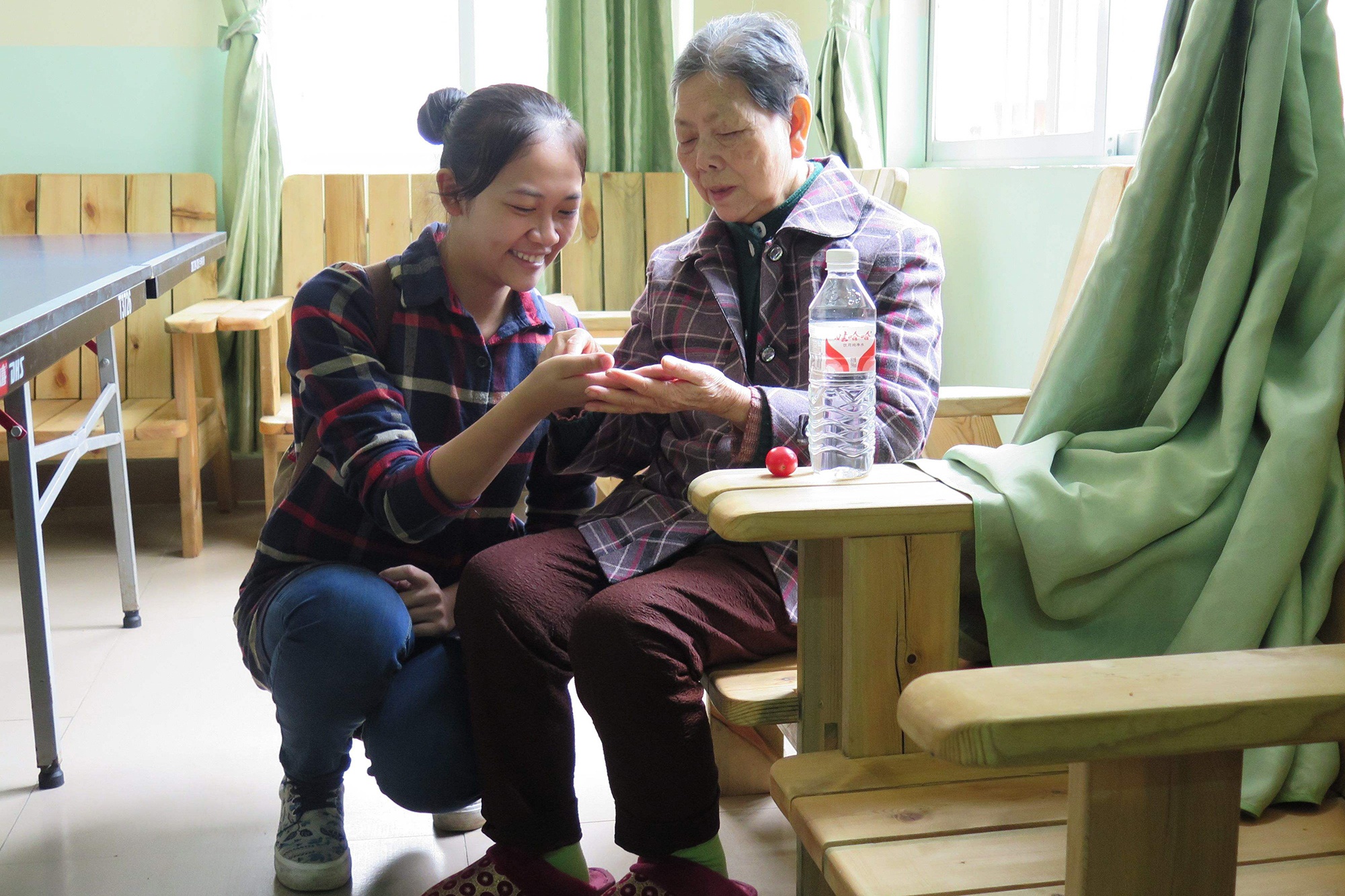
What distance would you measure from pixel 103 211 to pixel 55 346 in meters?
2.42

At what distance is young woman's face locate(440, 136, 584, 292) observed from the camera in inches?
58.7

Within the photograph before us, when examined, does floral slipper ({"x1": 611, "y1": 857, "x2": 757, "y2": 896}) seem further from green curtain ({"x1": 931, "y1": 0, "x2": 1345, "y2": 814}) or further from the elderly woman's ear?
the elderly woman's ear

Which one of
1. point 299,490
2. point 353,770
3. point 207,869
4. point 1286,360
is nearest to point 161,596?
point 353,770

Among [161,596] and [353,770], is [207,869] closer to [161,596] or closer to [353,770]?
[353,770]

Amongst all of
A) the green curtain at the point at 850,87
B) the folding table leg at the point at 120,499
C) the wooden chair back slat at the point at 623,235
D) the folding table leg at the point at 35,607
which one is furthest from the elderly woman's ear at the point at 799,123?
the wooden chair back slat at the point at 623,235

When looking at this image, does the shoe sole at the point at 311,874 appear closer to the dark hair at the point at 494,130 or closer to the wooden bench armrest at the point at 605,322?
the dark hair at the point at 494,130

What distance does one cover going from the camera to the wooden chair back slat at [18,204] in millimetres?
3547

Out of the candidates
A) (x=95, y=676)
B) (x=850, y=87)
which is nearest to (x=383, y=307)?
(x=95, y=676)

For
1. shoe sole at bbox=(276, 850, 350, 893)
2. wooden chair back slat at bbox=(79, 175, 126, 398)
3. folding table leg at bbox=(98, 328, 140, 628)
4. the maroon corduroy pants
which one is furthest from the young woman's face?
wooden chair back slat at bbox=(79, 175, 126, 398)

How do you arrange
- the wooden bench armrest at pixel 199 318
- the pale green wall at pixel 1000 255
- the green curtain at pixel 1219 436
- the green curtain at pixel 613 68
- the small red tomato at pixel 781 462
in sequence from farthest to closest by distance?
the green curtain at pixel 613 68, the wooden bench armrest at pixel 199 318, the pale green wall at pixel 1000 255, the small red tomato at pixel 781 462, the green curtain at pixel 1219 436

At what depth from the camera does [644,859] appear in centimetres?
129

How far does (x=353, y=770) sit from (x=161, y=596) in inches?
45.6

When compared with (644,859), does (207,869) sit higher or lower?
lower

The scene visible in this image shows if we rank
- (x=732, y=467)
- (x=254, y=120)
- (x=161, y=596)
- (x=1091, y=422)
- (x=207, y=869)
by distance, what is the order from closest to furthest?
(x=1091, y=422) < (x=732, y=467) < (x=207, y=869) < (x=161, y=596) < (x=254, y=120)
